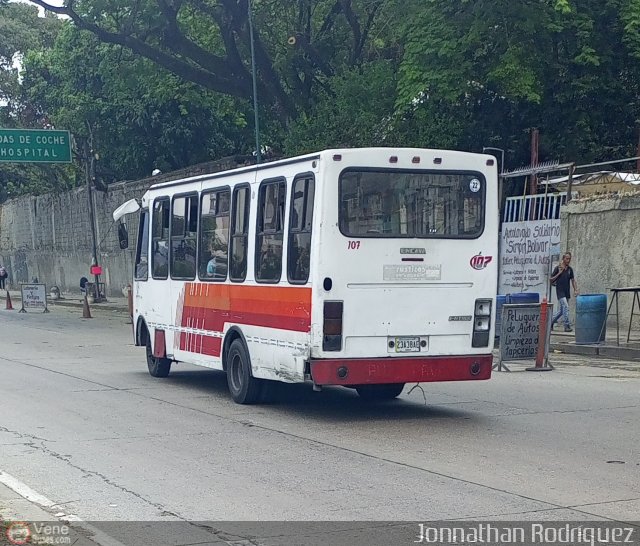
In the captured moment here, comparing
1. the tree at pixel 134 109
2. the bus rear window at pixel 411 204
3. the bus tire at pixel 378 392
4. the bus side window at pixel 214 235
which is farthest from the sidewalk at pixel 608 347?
the tree at pixel 134 109

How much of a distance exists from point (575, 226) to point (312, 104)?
49.8ft

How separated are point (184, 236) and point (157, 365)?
9.04 feet

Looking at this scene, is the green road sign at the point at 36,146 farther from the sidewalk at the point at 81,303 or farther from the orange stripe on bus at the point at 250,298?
the orange stripe on bus at the point at 250,298

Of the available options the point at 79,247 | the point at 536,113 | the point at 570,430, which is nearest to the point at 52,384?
the point at 570,430

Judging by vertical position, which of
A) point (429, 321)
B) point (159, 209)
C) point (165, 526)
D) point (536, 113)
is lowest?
point (165, 526)

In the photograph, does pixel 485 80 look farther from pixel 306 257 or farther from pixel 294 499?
pixel 294 499

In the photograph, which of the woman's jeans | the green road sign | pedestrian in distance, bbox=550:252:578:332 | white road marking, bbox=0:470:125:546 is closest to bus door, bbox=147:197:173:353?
white road marking, bbox=0:470:125:546

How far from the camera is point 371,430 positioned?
1152 cm

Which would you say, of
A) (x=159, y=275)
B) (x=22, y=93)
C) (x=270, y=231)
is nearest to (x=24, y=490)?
(x=270, y=231)

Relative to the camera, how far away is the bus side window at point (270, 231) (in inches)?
490

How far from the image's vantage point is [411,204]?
12.0 metres

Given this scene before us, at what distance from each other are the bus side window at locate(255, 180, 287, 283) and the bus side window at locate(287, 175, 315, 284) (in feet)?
0.79

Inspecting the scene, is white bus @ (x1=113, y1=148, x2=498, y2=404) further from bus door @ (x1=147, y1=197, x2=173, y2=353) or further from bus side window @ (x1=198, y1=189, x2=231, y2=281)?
bus door @ (x1=147, y1=197, x2=173, y2=353)

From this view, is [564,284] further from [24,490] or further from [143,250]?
[24,490]
